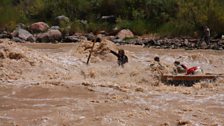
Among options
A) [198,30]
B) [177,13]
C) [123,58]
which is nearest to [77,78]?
[123,58]

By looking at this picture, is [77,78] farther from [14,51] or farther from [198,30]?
[198,30]

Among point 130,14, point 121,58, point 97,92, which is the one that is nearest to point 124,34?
point 130,14

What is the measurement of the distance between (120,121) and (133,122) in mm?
264

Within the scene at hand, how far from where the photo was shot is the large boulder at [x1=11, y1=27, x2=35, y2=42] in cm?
2508

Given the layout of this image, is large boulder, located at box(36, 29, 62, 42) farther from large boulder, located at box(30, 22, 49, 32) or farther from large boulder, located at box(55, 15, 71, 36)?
large boulder, located at box(30, 22, 49, 32)

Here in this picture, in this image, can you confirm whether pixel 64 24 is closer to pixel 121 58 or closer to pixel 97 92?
pixel 121 58

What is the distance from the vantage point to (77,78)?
574 inches

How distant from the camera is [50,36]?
25203mm

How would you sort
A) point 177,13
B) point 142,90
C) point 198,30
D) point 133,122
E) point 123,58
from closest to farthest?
point 133,122 < point 142,90 < point 123,58 < point 198,30 < point 177,13

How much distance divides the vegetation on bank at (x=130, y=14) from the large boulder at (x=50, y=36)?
2292mm

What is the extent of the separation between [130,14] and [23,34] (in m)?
7.81

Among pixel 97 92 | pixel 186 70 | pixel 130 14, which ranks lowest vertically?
pixel 97 92

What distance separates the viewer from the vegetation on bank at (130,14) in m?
26.3

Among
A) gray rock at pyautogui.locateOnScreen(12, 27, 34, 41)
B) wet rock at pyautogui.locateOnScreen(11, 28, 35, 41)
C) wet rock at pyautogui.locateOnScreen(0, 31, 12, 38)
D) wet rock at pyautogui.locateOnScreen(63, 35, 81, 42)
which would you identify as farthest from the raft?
wet rock at pyautogui.locateOnScreen(0, 31, 12, 38)
